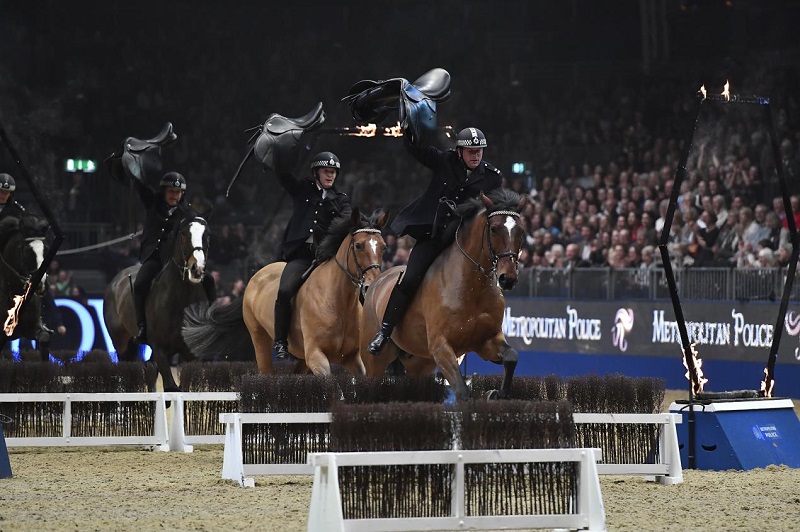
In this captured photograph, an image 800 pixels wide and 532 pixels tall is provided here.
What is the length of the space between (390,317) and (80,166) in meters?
19.2

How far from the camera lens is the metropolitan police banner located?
1858 cm

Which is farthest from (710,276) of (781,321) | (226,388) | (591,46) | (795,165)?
(591,46)

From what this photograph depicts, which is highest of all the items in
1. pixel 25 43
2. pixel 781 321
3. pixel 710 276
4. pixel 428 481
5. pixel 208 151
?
pixel 25 43

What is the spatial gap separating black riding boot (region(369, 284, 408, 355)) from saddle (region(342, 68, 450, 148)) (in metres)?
1.32

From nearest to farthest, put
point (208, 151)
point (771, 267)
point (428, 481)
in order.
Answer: point (428, 481)
point (771, 267)
point (208, 151)

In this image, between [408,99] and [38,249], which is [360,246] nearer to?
[408,99]

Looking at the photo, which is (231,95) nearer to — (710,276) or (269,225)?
(269,225)

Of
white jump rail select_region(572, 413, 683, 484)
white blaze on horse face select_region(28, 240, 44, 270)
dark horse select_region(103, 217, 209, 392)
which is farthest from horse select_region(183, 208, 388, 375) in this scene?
white blaze on horse face select_region(28, 240, 44, 270)

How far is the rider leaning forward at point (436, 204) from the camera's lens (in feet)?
37.6

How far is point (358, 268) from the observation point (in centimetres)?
1220

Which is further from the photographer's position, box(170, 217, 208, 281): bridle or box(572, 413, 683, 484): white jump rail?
box(170, 217, 208, 281): bridle

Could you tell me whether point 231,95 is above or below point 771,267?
above

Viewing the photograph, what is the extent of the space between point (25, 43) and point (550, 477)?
2484 cm

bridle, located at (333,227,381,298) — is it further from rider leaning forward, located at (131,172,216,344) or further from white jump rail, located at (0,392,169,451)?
rider leaning forward, located at (131,172,216,344)
